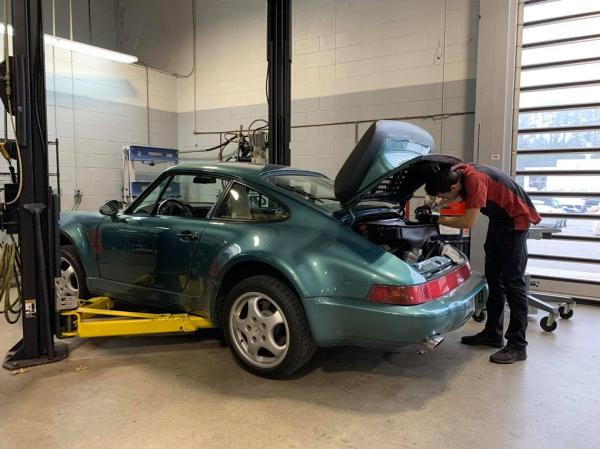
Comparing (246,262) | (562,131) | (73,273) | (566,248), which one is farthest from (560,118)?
(73,273)

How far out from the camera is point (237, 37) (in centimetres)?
771

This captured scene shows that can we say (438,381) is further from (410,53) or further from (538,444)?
(410,53)

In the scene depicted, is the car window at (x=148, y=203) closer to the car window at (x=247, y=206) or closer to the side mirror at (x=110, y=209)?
the side mirror at (x=110, y=209)

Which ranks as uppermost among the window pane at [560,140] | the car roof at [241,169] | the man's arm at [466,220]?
the window pane at [560,140]

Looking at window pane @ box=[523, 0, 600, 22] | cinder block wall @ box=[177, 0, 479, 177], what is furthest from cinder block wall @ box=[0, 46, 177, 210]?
window pane @ box=[523, 0, 600, 22]

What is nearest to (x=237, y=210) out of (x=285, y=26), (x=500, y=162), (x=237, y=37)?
(x=285, y=26)

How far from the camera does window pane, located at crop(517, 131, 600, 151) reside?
5.14 meters

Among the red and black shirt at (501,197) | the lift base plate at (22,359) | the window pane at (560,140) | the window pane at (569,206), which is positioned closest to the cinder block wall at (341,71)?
the window pane at (560,140)

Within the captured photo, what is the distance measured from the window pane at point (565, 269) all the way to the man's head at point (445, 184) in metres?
2.94

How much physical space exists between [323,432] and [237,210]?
1448 millimetres

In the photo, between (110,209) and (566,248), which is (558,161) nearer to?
(566,248)

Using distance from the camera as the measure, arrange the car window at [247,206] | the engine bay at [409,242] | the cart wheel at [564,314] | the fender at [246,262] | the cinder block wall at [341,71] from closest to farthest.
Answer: the fender at [246,262] < the engine bay at [409,242] < the car window at [247,206] < the cart wheel at [564,314] < the cinder block wall at [341,71]

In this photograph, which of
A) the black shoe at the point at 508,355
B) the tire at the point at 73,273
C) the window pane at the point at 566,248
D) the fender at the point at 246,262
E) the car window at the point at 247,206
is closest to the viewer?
the fender at the point at 246,262

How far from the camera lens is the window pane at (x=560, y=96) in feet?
16.8
